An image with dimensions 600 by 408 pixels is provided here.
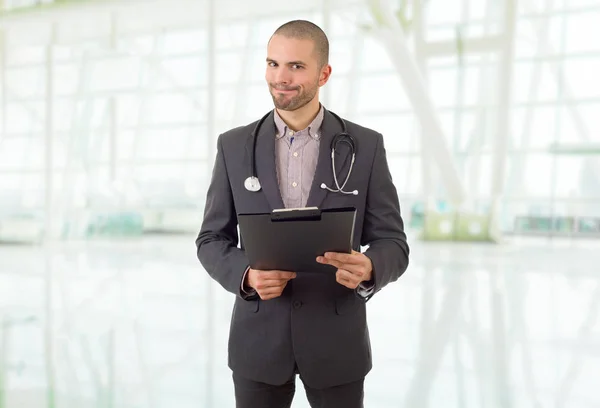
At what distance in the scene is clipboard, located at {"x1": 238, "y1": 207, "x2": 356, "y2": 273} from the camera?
1.22 meters

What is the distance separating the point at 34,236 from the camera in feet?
51.3

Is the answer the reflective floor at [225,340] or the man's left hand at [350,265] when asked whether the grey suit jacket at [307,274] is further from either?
the reflective floor at [225,340]

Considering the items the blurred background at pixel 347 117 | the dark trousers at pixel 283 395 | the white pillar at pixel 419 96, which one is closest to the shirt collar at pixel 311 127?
the dark trousers at pixel 283 395

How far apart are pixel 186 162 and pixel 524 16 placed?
Result: 36.5 feet

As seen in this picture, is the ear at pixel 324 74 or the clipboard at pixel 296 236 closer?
the clipboard at pixel 296 236

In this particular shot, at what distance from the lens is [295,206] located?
4.85 feet

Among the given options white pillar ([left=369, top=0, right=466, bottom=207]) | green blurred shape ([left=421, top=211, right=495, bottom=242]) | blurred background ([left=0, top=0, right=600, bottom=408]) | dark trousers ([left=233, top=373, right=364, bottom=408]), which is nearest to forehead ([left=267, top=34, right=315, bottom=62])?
dark trousers ([left=233, top=373, right=364, bottom=408])

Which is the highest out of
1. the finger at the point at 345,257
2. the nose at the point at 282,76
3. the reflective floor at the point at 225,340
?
the nose at the point at 282,76

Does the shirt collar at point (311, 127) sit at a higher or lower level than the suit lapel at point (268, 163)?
higher

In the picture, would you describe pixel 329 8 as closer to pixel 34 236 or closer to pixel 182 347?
pixel 34 236

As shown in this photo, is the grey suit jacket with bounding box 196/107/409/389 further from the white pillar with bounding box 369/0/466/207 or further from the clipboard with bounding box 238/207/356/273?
the white pillar with bounding box 369/0/466/207

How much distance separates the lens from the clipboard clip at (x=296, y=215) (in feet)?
3.99

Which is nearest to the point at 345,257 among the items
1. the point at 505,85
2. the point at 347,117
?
the point at 505,85

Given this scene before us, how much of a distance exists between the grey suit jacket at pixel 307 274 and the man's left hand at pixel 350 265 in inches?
2.2
